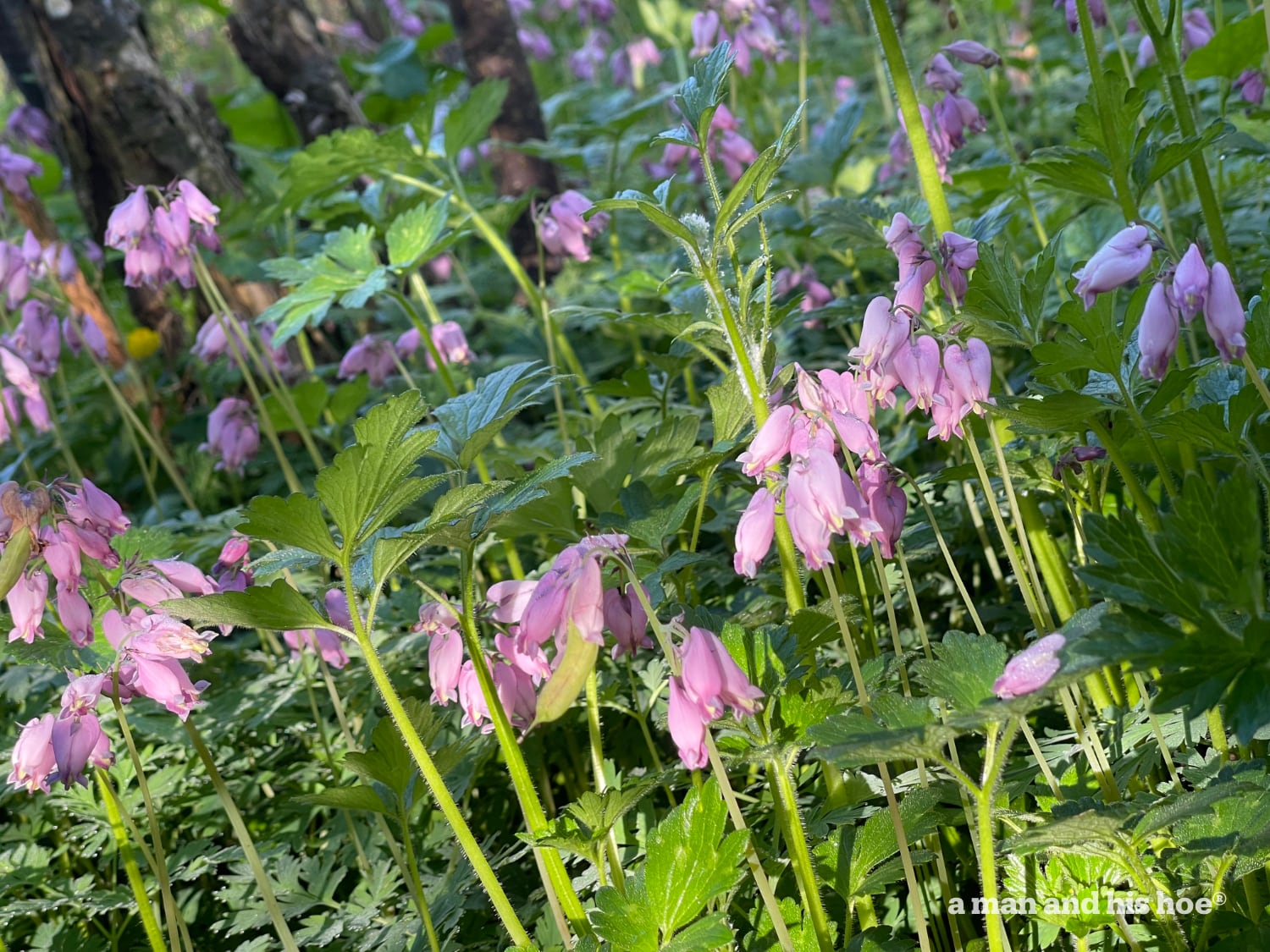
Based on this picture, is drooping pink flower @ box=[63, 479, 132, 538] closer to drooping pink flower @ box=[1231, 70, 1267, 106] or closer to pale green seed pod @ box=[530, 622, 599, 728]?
pale green seed pod @ box=[530, 622, 599, 728]

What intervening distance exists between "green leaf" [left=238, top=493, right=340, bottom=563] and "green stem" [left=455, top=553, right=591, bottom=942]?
185 mm

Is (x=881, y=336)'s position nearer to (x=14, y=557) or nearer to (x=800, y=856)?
(x=800, y=856)

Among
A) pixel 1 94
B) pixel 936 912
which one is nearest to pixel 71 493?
pixel 936 912

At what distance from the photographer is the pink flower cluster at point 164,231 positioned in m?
3.09

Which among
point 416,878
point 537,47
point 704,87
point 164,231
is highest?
point 537,47

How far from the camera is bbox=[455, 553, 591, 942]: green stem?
4.64 ft

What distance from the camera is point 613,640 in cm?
166

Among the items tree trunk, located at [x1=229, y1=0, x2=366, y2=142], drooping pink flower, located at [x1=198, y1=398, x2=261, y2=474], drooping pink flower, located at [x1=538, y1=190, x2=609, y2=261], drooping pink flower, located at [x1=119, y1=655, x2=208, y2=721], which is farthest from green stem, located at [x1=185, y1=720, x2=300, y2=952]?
tree trunk, located at [x1=229, y1=0, x2=366, y2=142]

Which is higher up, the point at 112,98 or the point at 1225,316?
the point at 112,98

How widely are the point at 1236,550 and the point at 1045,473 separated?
806 millimetres

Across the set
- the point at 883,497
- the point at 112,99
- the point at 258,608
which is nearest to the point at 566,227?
the point at 883,497

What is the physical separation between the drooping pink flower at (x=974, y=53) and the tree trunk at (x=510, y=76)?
13.3ft

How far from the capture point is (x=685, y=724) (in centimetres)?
128

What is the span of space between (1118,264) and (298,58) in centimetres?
574
